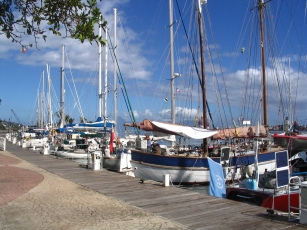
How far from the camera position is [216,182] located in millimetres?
12797

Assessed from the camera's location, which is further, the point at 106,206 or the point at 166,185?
the point at 166,185

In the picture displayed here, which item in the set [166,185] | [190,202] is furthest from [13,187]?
[190,202]

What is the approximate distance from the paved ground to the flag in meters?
4.08

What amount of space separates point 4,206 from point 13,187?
3284 mm

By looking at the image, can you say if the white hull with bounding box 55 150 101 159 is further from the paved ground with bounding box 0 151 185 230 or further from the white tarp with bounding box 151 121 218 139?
the paved ground with bounding box 0 151 185 230

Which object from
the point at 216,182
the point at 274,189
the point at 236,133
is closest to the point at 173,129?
the point at 216,182

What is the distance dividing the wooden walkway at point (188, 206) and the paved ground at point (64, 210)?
1.57 feet

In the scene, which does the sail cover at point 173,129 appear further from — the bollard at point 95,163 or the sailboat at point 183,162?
the bollard at point 95,163

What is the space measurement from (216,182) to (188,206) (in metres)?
3.44

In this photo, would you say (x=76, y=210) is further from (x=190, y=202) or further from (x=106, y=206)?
(x=190, y=202)

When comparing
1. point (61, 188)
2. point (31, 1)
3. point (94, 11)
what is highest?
point (31, 1)

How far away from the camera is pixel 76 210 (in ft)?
29.7

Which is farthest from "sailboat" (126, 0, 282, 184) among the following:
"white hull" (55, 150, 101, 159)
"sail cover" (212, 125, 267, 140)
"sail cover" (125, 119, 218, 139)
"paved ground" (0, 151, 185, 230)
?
"white hull" (55, 150, 101, 159)

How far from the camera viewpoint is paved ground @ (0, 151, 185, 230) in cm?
767
